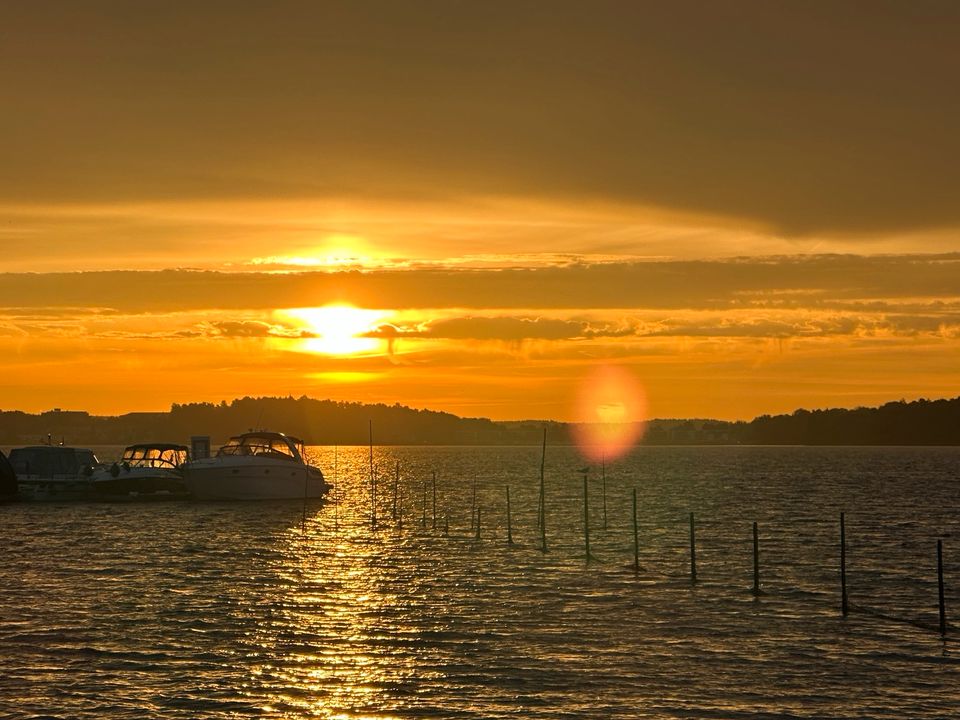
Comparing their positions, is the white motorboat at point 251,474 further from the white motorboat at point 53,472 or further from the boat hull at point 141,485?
the white motorboat at point 53,472

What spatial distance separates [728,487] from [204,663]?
136 m

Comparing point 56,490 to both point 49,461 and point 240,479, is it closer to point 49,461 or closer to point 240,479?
point 49,461

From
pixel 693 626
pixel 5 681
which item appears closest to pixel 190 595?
pixel 5 681

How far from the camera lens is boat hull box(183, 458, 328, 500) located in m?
103

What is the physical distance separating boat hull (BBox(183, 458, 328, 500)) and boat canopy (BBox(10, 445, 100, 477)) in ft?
39.7

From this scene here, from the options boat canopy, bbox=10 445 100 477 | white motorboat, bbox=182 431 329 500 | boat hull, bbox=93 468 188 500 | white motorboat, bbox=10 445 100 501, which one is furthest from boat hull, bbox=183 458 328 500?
boat canopy, bbox=10 445 100 477

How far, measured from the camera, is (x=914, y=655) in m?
36.8

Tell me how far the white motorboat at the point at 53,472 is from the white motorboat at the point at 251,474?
9908mm

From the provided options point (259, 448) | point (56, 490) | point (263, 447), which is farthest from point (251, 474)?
point (56, 490)

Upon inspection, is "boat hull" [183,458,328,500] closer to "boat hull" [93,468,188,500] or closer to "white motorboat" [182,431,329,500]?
"white motorboat" [182,431,329,500]

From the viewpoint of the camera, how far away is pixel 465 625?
4131cm

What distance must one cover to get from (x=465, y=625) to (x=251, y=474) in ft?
215

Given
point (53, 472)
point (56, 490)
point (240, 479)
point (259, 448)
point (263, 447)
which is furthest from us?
point (259, 448)

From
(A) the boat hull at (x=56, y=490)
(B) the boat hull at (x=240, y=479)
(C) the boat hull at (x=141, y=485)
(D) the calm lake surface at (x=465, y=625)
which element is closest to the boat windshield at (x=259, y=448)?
(B) the boat hull at (x=240, y=479)
